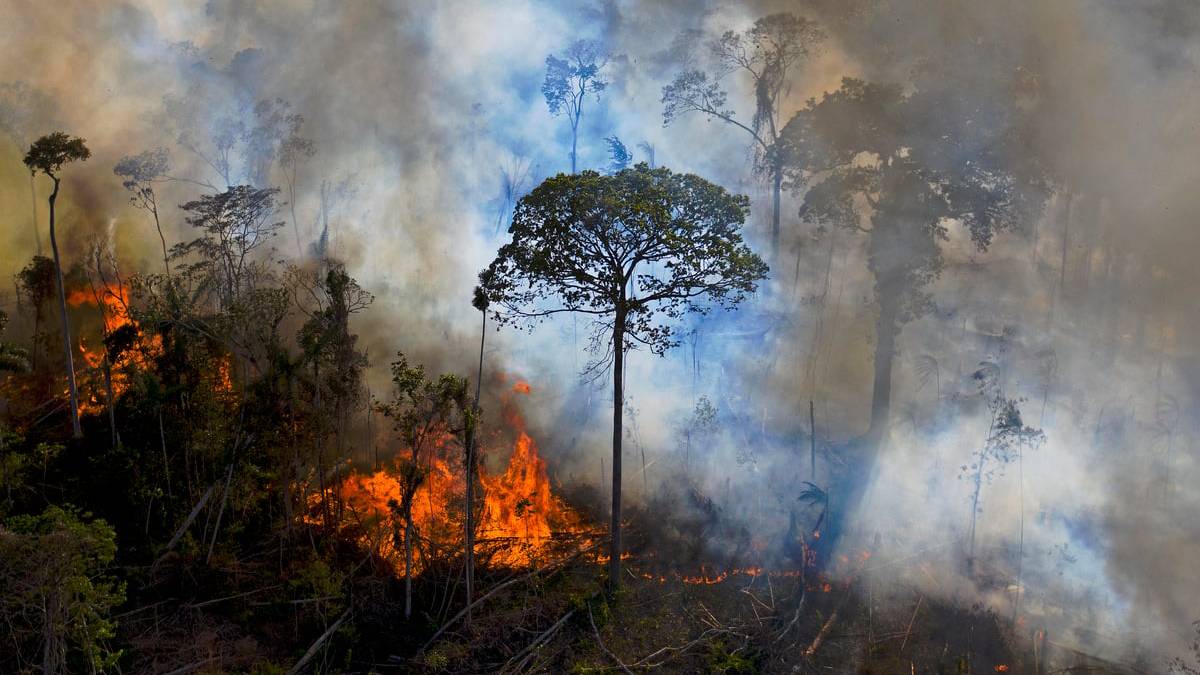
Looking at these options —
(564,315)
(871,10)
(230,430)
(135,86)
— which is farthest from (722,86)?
(135,86)

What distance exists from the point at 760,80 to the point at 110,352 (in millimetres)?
28829

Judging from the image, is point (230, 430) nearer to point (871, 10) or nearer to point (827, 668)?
point (827, 668)

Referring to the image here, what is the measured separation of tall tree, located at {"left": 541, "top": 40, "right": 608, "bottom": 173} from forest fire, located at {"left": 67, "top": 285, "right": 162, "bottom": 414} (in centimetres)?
2018

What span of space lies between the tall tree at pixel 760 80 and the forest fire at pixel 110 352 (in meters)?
24.3

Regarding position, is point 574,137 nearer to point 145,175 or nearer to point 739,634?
point 145,175

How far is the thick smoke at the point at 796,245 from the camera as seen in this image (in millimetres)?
24734

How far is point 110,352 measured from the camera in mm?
25672

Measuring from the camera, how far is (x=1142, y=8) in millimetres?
29859

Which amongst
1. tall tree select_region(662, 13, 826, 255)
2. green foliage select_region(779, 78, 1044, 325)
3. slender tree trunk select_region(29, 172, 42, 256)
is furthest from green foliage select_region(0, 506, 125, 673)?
tall tree select_region(662, 13, 826, 255)

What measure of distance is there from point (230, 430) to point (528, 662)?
11053mm

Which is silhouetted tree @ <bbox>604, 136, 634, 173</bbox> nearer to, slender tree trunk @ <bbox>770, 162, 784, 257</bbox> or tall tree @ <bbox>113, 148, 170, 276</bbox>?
slender tree trunk @ <bbox>770, 162, 784, 257</bbox>

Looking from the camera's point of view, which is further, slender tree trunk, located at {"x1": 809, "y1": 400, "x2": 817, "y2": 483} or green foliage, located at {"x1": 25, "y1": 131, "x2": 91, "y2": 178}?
slender tree trunk, located at {"x1": 809, "y1": 400, "x2": 817, "y2": 483}

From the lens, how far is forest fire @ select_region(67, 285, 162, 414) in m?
25.6

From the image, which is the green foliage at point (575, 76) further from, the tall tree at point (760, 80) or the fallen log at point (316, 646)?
the fallen log at point (316, 646)
